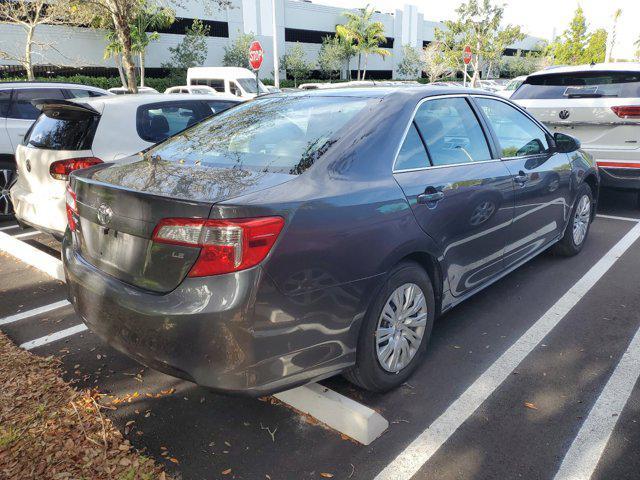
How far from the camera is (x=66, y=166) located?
431 cm

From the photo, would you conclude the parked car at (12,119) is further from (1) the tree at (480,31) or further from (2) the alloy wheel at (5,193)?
(1) the tree at (480,31)

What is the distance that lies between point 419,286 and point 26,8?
2530 centimetres

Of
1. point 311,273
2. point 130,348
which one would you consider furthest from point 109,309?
point 311,273

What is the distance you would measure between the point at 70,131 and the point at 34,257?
1259mm

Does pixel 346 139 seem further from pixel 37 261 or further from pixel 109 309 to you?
pixel 37 261

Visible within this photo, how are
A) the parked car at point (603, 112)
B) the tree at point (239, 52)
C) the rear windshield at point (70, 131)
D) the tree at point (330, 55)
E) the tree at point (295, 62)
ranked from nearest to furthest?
the rear windshield at point (70, 131) < the parked car at point (603, 112) < the tree at point (239, 52) < the tree at point (295, 62) < the tree at point (330, 55)

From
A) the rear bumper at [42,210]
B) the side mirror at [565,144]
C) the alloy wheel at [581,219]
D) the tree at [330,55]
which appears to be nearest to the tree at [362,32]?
the tree at [330,55]

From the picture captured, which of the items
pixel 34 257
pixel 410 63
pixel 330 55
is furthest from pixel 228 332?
pixel 410 63

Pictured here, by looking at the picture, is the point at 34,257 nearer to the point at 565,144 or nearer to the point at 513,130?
the point at 513,130

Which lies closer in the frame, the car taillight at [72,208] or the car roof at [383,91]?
the car taillight at [72,208]

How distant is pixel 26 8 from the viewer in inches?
871

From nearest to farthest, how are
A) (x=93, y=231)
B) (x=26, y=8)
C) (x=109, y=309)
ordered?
(x=109, y=309) < (x=93, y=231) < (x=26, y=8)

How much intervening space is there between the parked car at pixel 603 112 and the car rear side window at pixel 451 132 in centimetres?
355

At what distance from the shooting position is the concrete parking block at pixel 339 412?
8.25ft
